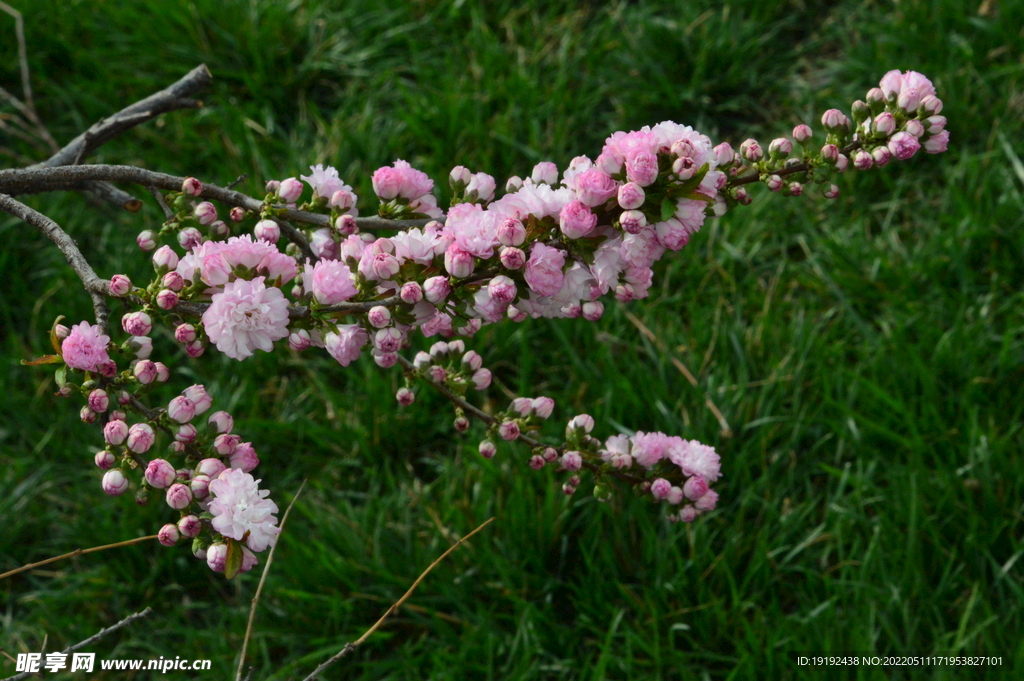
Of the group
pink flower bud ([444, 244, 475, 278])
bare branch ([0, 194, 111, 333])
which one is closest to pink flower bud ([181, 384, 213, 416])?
bare branch ([0, 194, 111, 333])

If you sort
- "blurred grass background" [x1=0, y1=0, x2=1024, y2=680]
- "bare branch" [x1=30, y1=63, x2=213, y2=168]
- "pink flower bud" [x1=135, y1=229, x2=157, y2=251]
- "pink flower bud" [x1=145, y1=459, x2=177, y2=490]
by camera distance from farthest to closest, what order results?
"blurred grass background" [x1=0, y1=0, x2=1024, y2=680]
"bare branch" [x1=30, y1=63, x2=213, y2=168]
"pink flower bud" [x1=135, y1=229, x2=157, y2=251]
"pink flower bud" [x1=145, y1=459, x2=177, y2=490]

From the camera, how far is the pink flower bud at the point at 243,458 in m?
1.03

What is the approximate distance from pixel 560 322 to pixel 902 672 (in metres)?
1.07

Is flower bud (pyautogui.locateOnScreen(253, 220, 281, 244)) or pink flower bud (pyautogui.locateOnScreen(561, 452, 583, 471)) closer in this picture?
flower bud (pyautogui.locateOnScreen(253, 220, 281, 244))

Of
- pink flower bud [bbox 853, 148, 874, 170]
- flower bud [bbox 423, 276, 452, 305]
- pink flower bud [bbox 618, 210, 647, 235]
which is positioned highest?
pink flower bud [bbox 853, 148, 874, 170]

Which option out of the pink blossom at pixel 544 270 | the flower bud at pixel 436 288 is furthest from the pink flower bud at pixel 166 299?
the pink blossom at pixel 544 270

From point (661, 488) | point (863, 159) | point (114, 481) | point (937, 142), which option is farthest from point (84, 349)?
point (937, 142)

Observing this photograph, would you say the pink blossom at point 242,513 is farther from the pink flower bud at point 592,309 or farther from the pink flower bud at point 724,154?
the pink flower bud at point 724,154

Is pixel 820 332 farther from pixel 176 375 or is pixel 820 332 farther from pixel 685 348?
pixel 176 375

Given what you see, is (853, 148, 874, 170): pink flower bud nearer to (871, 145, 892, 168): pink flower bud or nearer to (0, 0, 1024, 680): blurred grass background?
(871, 145, 892, 168): pink flower bud

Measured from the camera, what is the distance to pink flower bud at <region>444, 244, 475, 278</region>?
2.82ft

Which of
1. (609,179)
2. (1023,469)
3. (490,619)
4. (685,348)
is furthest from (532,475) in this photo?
(609,179)

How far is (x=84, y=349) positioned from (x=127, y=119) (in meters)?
0.51

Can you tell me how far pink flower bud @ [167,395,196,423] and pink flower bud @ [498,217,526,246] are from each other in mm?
423
